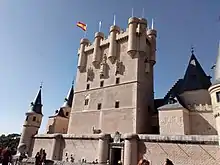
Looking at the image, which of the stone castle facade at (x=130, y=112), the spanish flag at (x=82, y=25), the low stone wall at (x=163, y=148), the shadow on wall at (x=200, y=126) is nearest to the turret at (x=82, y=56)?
the stone castle facade at (x=130, y=112)

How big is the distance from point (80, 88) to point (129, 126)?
34.4ft

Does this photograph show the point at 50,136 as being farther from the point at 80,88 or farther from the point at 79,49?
the point at 79,49

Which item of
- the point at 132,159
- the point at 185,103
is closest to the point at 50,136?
the point at 132,159

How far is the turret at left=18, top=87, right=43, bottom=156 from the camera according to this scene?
91.4 ft

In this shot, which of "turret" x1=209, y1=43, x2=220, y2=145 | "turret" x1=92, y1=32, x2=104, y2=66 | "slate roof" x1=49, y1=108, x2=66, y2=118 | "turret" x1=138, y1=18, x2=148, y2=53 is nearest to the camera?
"turret" x1=209, y1=43, x2=220, y2=145

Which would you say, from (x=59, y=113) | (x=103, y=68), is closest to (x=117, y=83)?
(x=103, y=68)

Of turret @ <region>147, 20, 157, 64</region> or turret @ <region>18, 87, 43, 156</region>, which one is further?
turret @ <region>18, 87, 43, 156</region>

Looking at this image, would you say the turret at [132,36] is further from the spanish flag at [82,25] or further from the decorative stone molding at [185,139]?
the decorative stone molding at [185,139]

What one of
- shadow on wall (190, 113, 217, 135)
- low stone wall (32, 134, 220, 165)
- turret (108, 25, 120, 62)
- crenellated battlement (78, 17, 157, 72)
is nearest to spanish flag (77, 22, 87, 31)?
crenellated battlement (78, 17, 157, 72)

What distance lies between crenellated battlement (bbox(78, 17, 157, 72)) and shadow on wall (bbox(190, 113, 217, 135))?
966 centimetres

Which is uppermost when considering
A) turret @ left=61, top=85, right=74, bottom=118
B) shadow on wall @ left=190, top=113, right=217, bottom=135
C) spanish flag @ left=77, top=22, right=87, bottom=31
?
spanish flag @ left=77, top=22, right=87, bottom=31

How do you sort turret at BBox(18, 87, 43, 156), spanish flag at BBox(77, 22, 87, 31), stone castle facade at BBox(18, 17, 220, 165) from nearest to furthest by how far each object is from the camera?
stone castle facade at BBox(18, 17, 220, 165)
turret at BBox(18, 87, 43, 156)
spanish flag at BBox(77, 22, 87, 31)

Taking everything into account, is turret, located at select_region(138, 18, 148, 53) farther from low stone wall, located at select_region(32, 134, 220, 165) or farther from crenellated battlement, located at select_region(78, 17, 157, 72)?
low stone wall, located at select_region(32, 134, 220, 165)

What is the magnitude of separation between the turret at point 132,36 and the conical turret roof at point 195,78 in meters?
7.29
